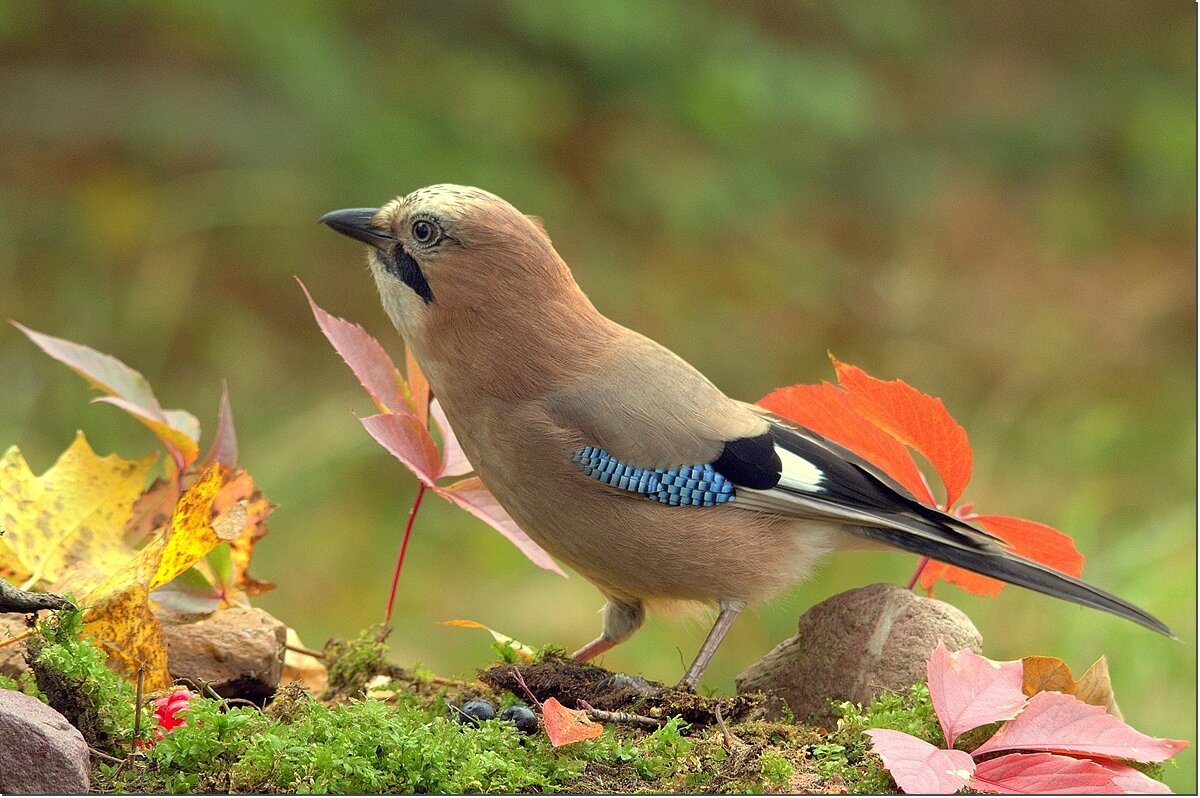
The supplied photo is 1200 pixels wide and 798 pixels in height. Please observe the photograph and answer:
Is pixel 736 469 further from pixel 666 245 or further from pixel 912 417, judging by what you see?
pixel 666 245

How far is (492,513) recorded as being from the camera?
2.52 metres

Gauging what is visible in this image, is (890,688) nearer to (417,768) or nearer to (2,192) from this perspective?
(417,768)

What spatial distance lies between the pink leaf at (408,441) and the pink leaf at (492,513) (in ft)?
0.25

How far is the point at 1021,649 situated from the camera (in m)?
4.33

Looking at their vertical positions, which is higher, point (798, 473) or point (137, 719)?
point (798, 473)

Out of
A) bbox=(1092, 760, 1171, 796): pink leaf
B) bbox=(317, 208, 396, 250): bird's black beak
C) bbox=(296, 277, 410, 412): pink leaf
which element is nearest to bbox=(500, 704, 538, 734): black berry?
bbox=(296, 277, 410, 412): pink leaf

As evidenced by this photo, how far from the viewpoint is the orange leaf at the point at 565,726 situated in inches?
72.3

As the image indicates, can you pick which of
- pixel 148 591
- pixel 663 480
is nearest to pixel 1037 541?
pixel 663 480

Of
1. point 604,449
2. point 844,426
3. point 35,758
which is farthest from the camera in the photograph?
point 844,426

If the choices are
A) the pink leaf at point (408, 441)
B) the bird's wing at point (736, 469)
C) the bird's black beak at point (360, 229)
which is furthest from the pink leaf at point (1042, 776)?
the bird's black beak at point (360, 229)

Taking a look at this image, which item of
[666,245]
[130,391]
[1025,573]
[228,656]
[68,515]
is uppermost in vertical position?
[666,245]

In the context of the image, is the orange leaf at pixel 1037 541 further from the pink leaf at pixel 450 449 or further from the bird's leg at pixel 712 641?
the pink leaf at pixel 450 449

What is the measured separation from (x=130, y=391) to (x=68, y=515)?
0.81 feet

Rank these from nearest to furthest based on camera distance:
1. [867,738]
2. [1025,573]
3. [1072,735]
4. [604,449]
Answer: [1072,735], [867,738], [1025,573], [604,449]
